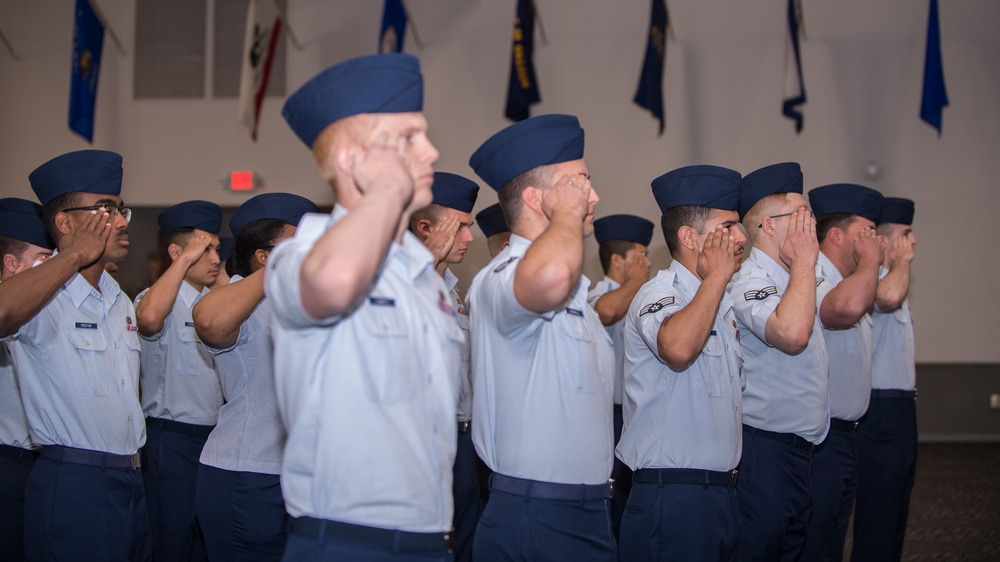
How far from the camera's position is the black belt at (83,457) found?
2723 mm

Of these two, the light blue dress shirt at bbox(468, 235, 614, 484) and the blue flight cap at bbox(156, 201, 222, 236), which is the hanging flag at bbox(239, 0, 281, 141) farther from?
the light blue dress shirt at bbox(468, 235, 614, 484)

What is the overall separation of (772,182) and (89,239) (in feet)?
8.43

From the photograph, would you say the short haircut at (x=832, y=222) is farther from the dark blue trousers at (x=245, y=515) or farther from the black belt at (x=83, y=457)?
the black belt at (x=83, y=457)

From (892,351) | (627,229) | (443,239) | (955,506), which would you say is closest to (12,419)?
(443,239)

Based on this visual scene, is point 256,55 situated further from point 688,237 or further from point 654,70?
point 688,237

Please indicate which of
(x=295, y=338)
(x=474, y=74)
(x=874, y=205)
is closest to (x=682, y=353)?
(x=295, y=338)

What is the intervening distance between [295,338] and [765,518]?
85.9 inches

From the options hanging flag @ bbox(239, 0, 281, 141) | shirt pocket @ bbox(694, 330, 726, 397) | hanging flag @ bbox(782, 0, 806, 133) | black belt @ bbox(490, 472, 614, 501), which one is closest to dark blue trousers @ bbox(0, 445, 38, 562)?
black belt @ bbox(490, 472, 614, 501)

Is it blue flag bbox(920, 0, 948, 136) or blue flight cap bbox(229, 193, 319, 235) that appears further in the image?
blue flag bbox(920, 0, 948, 136)

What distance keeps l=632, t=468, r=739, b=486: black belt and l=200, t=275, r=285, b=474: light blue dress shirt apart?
121 cm

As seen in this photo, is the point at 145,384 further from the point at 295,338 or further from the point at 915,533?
the point at 915,533

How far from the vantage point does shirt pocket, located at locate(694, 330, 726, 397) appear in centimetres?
283

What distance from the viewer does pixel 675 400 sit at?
9.24 ft

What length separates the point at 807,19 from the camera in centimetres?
843
